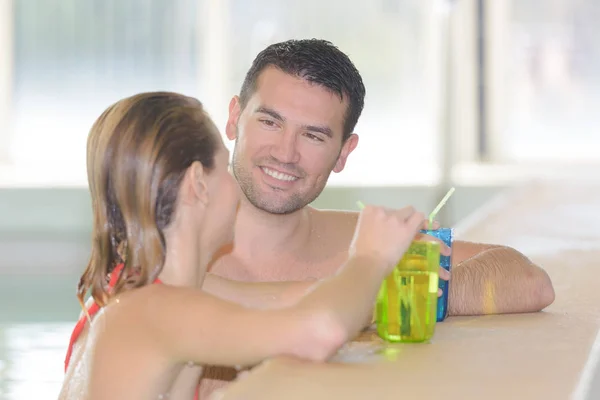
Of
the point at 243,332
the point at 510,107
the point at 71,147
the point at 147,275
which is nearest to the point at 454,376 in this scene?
the point at 243,332

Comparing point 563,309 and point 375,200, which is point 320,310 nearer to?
point 563,309

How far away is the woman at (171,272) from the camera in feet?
5.07

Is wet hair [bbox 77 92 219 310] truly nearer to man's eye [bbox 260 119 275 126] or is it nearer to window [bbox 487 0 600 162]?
man's eye [bbox 260 119 275 126]

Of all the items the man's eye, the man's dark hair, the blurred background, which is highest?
the man's dark hair

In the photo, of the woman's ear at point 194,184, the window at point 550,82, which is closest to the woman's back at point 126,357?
the woman's ear at point 194,184

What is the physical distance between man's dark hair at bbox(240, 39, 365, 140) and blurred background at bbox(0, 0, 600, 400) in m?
5.17

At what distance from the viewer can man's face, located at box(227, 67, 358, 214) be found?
2.54 m

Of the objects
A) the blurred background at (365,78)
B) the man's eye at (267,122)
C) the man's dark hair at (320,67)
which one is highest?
the man's dark hair at (320,67)

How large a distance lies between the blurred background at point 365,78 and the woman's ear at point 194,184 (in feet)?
20.1

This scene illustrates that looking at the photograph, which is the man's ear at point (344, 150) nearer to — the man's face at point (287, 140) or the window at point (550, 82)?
the man's face at point (287, 140)

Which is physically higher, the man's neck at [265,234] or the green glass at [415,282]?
the green glass at [415,282]

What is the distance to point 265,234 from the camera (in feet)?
9.23

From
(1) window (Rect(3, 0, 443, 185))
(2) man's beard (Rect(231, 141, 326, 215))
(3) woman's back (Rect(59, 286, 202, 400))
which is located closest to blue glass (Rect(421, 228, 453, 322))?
(3) woman's back (Rect(59, 286, 202, 400))

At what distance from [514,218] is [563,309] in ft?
7.03
